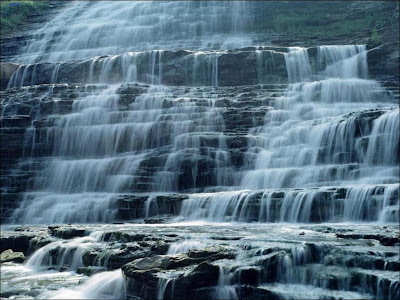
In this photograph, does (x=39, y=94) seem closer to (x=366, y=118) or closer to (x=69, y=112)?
(x=69, y=112)

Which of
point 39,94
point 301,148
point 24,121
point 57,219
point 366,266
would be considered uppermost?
point 39,94

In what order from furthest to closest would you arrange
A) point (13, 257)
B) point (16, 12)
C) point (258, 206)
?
point (16, 12), point (258, 206), point (13, 257)

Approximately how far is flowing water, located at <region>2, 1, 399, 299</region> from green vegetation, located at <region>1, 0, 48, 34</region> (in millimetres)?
9955

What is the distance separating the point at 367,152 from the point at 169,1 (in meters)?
32.1

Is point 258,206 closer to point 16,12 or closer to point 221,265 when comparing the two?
point 221,265

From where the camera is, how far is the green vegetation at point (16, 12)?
51188 millimetres

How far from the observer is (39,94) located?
32406 millimetres

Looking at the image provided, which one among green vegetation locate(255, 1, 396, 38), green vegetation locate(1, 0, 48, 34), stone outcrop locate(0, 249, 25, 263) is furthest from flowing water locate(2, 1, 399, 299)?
green vegetation locate(1, 0, 48, 34)

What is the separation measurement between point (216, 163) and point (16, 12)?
37877 mm

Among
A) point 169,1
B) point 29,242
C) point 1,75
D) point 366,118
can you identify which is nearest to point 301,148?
point 366,118

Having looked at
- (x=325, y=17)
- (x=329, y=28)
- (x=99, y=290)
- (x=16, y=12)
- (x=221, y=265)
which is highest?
(x=16, y=12)

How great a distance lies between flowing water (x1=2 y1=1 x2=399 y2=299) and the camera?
1243 centimetres

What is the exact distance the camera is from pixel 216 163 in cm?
2478

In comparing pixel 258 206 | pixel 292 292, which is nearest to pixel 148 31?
pixel 258 206
